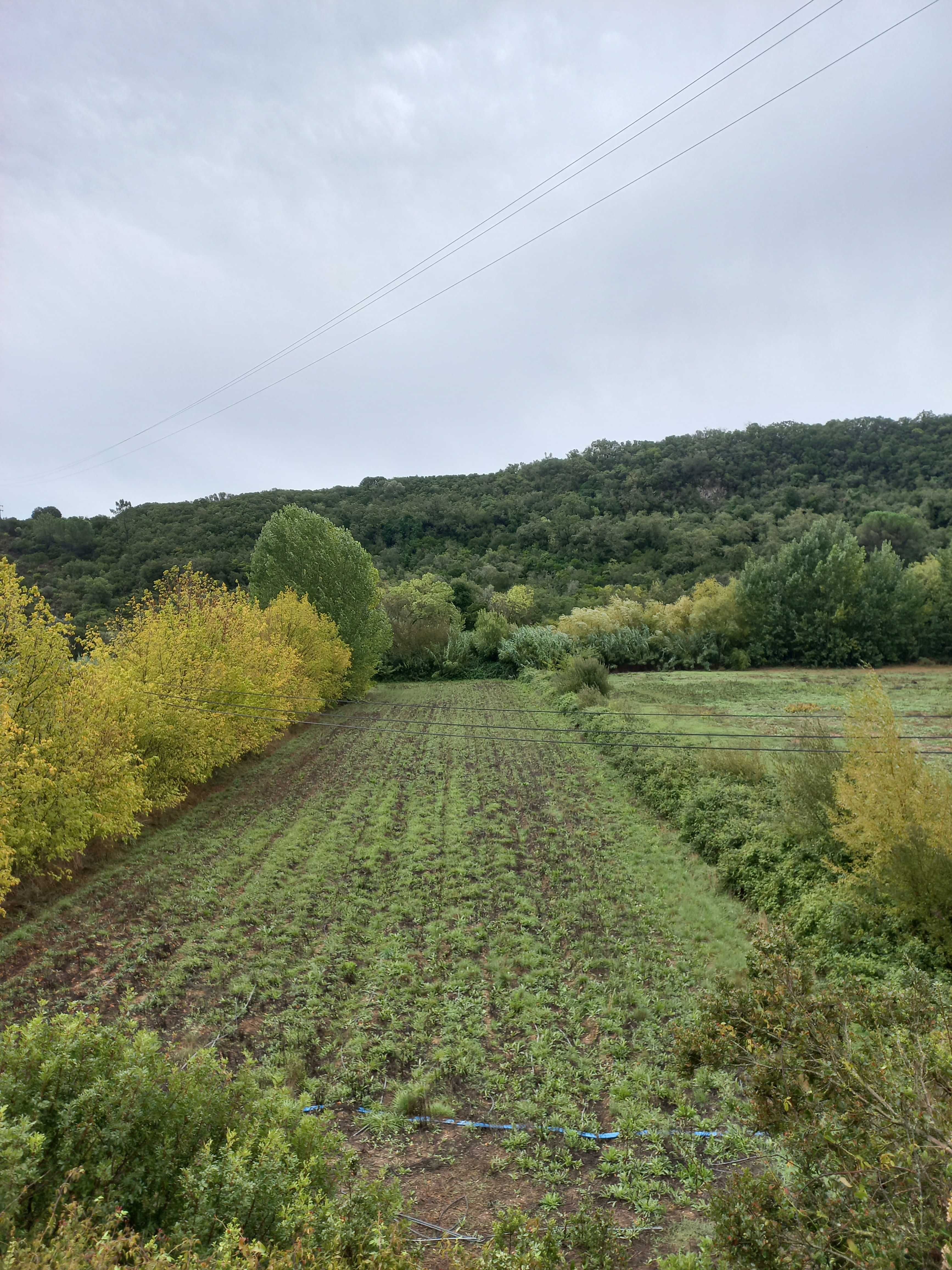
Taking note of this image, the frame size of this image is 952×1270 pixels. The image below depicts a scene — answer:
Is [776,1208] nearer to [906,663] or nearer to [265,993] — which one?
[265,993]

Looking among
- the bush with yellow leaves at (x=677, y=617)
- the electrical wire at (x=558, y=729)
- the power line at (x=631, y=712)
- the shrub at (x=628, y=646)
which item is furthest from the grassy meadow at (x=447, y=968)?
the bush with yellow leaves at (x=677, y=617)

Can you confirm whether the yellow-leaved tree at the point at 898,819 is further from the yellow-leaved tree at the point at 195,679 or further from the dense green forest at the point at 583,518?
the dense green forest at the point at 583,518

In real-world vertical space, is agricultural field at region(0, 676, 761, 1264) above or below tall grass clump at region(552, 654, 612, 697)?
below

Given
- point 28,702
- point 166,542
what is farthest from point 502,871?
point 166,542

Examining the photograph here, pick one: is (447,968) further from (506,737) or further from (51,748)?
(506,737)

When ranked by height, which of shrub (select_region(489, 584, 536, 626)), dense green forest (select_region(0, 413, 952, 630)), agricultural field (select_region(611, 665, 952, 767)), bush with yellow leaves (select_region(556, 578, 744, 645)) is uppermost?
dense green forest (select_region(0, 413, 952, 630))

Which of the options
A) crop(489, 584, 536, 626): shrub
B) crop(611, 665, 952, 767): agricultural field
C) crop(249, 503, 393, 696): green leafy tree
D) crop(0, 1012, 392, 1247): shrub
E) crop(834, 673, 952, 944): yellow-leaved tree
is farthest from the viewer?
crop(489, 584, 536, 626): shrub

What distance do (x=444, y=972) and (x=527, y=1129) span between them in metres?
2.71

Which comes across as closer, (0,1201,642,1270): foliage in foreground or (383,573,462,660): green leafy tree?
(0,1201,642,1270): foliage in foreground

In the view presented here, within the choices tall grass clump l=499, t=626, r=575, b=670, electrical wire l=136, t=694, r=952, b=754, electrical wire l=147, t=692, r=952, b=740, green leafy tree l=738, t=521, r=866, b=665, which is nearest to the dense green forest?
tall grass clump l=499, t=626, r=575, b=670

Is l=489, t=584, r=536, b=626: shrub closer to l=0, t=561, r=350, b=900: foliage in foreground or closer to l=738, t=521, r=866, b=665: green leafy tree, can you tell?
l=738, t=521, r=866, b=665: green leafy tree

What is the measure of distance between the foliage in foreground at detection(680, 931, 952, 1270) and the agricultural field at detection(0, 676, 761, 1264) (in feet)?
5.50

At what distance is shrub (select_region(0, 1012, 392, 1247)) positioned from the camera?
3598 mm

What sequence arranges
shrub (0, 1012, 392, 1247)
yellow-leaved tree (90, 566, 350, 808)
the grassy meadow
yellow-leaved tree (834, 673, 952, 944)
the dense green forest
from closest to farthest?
shrub (0, 1012, 392, 1247) < the grassy meadow < yellow-leaved tree (834, 673, 952, 944) < yellow-leaved tree (90, 566, 350, 808) < the dense green forest
